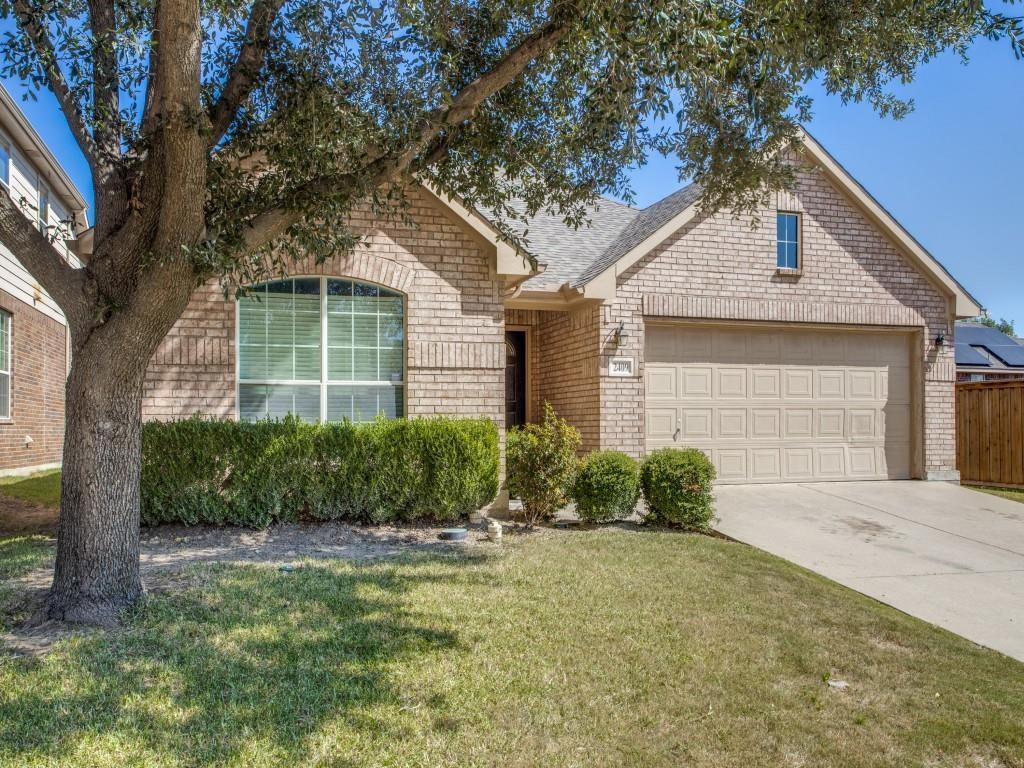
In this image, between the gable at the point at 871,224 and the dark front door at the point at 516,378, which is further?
the dark front door at the point at 516,378

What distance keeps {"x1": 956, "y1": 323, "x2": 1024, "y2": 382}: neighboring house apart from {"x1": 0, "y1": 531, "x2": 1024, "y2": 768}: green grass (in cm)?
1895

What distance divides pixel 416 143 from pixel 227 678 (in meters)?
3.82

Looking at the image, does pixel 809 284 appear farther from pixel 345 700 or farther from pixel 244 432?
pixel 345 700

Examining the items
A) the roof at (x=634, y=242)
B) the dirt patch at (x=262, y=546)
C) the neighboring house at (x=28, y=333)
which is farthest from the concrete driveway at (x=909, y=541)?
the neighboring house at (x=28, y=333)

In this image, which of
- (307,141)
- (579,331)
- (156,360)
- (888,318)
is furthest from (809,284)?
(156,360)

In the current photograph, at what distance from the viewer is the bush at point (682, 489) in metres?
8.70

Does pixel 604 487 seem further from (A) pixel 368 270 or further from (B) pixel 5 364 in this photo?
(B) pixel 5 364

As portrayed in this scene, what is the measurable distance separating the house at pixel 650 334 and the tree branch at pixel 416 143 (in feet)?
11.3

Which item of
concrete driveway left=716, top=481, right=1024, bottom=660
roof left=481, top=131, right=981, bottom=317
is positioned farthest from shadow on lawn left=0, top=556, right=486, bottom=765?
roof left=481, top=131, right=981, bottom=317

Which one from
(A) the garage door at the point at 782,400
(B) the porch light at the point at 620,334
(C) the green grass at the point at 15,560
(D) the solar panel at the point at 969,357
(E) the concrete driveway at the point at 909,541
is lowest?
→ (E) the concrete driveway at the point at 909,541

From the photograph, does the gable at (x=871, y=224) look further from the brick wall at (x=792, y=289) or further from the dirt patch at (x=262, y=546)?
the dirt patch at (x=262, y=546)

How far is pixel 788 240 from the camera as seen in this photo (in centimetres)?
1200

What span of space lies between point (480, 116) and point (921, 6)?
12.4 ft

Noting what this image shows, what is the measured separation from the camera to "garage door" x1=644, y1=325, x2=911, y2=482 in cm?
1127
